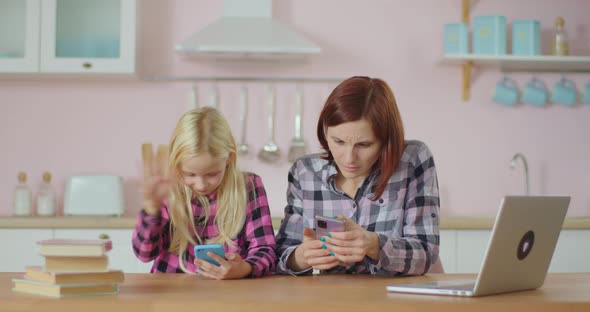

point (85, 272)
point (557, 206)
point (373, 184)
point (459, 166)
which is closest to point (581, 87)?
point (459, 166)

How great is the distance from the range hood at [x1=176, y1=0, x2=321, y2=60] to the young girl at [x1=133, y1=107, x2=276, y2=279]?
5.08ft

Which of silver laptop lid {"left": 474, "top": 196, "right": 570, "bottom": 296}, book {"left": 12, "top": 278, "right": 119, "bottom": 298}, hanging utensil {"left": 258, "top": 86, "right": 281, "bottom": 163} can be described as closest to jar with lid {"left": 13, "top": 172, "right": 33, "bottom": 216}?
hanging utensil {"left": 258, "top": 86, "right": 281, "bottom": 163}

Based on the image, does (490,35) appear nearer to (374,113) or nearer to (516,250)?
(374,113)

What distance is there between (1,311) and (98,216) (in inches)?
88.8

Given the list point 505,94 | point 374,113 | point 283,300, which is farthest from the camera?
point 505,94

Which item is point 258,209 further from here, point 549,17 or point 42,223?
point 549,17

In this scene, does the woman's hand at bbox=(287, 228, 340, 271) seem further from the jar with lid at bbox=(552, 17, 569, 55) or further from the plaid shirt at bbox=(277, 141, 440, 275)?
the jar with lid at bbox=(552, 17, 569, 55)

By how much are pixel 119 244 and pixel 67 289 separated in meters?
1.97

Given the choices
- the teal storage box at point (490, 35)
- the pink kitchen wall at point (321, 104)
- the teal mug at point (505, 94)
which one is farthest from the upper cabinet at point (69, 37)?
the teal mug at point (505, 94)

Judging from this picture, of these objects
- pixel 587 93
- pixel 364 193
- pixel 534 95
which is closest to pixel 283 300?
pixel 364 193

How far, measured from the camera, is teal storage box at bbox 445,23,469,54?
12.3ft

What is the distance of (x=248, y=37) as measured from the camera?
11.7ft

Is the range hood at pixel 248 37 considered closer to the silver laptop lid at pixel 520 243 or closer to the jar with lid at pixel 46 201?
the jar with lid at pixel 46 201

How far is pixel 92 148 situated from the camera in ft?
12.7
